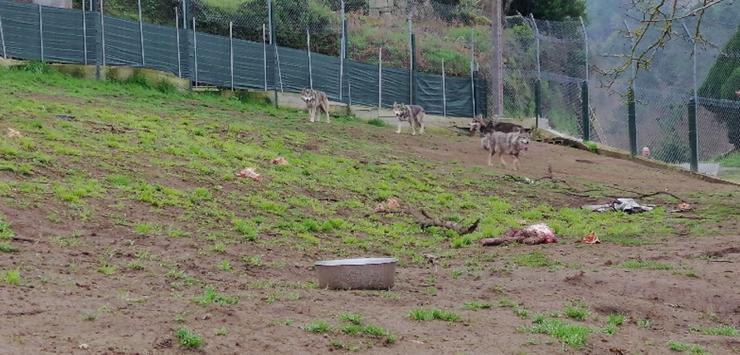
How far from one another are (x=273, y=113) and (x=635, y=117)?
9.40m

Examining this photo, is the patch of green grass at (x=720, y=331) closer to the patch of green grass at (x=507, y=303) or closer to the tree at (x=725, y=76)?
the patch of green grass at (x=507, y=303)

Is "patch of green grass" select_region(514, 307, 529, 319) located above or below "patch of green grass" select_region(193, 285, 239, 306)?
below

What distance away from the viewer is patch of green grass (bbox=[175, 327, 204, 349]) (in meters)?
7.63

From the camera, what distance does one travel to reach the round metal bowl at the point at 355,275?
10367mm

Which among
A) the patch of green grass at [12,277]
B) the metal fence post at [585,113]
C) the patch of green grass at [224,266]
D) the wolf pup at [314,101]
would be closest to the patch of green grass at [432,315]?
the patch of green grass at [224,266]

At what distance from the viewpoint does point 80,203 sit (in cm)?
1291

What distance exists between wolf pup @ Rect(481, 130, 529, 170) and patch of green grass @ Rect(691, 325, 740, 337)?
43.0ft

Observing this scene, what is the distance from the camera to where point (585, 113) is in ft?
97.1

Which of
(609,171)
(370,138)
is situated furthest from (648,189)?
(370,138)

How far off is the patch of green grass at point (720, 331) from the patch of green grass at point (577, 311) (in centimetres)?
95

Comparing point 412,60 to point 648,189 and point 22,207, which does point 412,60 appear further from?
point 22,207

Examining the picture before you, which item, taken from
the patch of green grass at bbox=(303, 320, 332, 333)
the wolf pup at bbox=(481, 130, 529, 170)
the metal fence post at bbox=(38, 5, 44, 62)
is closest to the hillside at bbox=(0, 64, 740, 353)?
the patch of green grass at bbox=(303, 320, 332, 333)

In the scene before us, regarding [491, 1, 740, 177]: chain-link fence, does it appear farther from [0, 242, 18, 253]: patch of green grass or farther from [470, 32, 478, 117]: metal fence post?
[0, 242, 18, 253]: patch of green grass

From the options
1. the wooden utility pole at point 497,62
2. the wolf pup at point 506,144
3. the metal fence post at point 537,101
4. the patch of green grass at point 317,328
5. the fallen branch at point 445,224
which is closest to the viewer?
the patch of green grass at point 317,328
